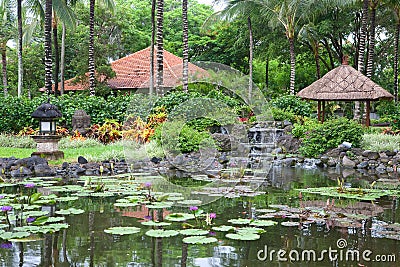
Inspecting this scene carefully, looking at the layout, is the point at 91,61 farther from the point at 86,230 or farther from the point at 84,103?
the point at 86,230

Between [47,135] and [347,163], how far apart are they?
26.8 ft

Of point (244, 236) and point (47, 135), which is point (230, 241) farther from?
point (47, 135)

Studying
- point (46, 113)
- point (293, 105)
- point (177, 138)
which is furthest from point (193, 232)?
point (293, 105)

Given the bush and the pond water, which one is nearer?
the pond water

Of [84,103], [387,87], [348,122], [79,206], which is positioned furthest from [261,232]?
[387,87]

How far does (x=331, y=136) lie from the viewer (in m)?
14.2

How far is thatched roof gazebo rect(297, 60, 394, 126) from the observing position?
18.0m

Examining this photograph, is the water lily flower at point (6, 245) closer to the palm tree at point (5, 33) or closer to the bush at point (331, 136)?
the bush at point (331, 136)

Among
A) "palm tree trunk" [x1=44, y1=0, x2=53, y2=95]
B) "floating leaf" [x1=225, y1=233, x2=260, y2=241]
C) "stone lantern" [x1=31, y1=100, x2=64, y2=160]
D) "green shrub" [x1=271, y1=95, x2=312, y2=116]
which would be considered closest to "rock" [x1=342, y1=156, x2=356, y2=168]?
"green shrub" [x1=271, y1=95, x2=312, y2=116]

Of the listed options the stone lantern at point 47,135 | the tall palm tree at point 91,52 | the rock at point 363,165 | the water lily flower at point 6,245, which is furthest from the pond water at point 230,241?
the tall palm tree at point 91,52

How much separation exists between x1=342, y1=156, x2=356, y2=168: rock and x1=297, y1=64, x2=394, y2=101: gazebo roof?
216 inches

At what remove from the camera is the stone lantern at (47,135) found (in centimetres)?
1180

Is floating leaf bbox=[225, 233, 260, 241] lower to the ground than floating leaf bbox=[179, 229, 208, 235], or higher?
lower

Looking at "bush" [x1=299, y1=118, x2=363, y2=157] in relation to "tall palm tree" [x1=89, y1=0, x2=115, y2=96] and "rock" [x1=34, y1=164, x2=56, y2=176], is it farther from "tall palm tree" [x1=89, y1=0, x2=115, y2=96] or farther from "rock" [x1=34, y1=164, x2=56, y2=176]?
"tall palm tree" [x1=89, y1=0, x2=115, y2=96]
